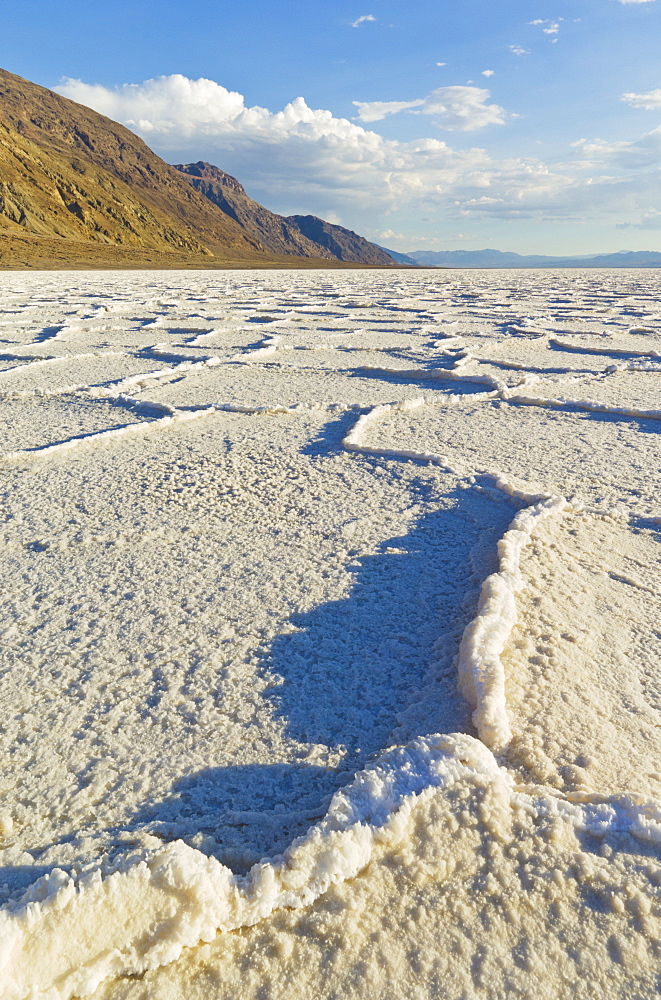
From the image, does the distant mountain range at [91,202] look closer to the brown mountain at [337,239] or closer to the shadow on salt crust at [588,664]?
the shadow on salt crust at [588,664]

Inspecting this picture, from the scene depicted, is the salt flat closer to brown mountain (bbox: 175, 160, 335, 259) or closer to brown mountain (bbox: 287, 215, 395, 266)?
brown mountain (bbox: 175, 160, 335, 259)

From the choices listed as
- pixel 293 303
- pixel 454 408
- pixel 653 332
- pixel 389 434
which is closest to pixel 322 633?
pixel 389 434

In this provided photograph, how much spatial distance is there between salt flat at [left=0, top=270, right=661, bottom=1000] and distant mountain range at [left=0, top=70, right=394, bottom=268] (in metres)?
22.2

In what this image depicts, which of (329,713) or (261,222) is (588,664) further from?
(261,222)

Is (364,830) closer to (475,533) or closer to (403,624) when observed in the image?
(403,624)

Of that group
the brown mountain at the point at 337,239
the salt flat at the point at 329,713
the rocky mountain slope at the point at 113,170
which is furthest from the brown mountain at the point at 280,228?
the salt flat at the point at 329,713

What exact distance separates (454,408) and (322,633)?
2079mm

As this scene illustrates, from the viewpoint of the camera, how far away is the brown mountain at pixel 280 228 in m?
91.6

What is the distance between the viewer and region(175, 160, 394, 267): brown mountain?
300ft

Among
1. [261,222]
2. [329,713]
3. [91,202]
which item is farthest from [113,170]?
[329,713]

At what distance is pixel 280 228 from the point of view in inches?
3708

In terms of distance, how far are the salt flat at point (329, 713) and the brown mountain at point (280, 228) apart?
85.3 metres

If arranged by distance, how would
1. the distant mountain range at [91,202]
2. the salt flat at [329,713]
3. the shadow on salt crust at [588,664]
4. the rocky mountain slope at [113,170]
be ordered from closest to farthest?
the salt flat at [329,713] → the shadow on salt crust at [588,664] → the distant mountain range at [91,202] → the rocky mountain slope at [113,170]

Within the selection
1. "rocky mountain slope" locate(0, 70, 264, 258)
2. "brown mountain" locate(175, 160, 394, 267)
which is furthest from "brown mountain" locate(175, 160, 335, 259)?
"rocky mountain slope" locate(0, 70, 264, 258)
